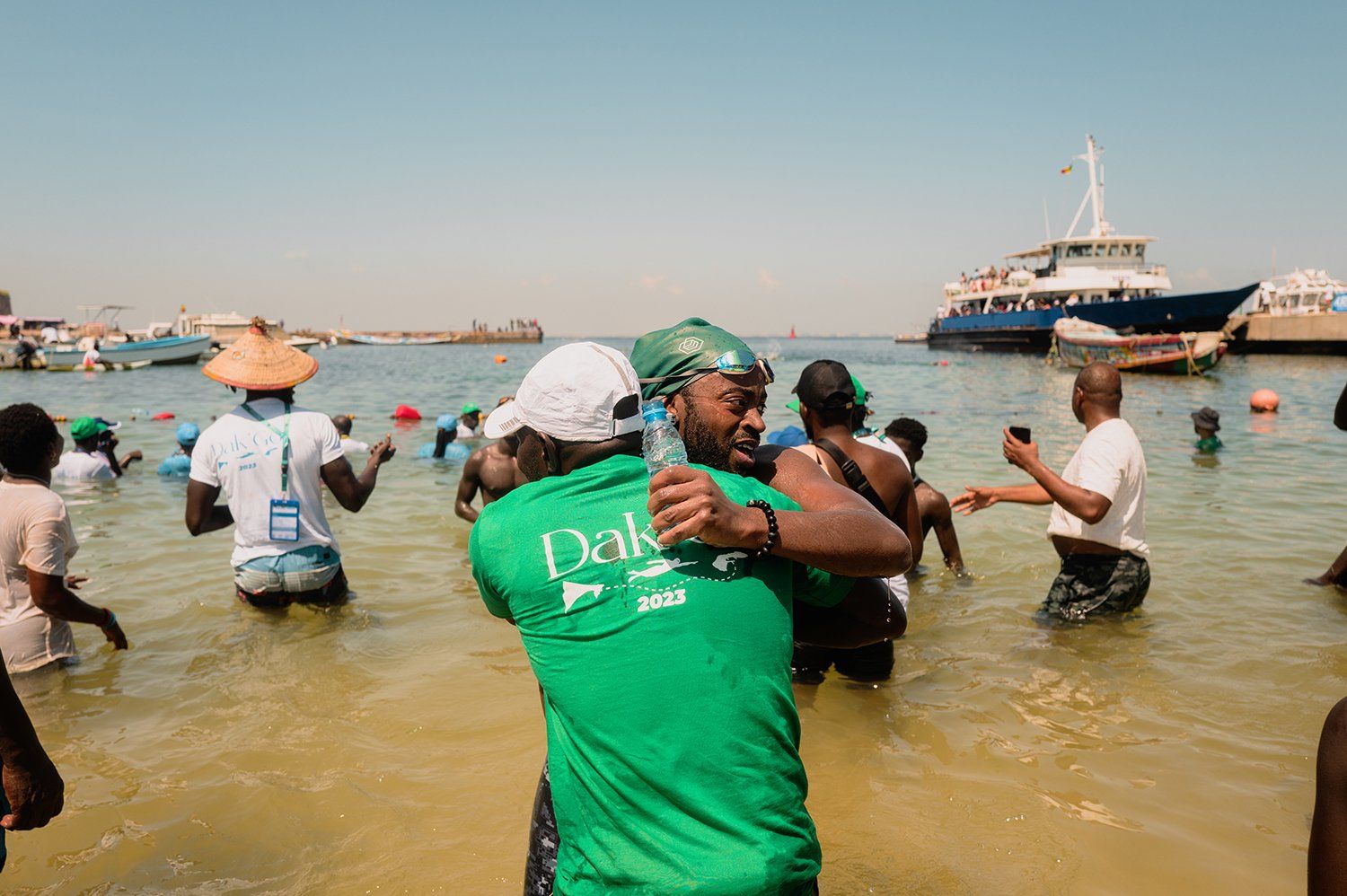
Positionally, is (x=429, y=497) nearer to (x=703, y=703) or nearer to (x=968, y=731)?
(x=968, y=731)

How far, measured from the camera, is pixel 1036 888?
10.4 feet

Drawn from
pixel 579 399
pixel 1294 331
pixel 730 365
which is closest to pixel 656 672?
pixel 579 399

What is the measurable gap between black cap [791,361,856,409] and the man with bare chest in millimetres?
3622

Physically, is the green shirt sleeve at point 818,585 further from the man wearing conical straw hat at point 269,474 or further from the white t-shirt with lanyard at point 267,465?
the man wearing conical straw hat at point 269,474

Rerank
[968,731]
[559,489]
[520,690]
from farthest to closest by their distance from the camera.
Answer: [520,690], [968,731], [559,489]

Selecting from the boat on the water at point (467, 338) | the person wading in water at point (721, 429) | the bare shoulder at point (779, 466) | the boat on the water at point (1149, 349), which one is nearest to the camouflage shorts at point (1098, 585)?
the person wading in water at point (721, 429)

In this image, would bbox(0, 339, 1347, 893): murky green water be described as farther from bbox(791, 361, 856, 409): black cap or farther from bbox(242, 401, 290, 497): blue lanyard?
bbox(791, 361, 856, 409): black cap

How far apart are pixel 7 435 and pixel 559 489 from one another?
3630 mm

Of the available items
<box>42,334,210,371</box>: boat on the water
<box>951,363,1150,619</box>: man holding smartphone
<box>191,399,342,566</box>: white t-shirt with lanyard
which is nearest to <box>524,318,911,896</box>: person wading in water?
<box>951,363,1150,619</box>: man holding smartphone

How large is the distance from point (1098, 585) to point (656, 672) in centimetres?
463

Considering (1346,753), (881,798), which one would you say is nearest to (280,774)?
(881,798)

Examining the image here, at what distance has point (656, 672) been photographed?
62.6 inches

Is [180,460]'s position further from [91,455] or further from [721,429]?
[721,429]

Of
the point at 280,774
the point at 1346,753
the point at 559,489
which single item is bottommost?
the point at 280,774
